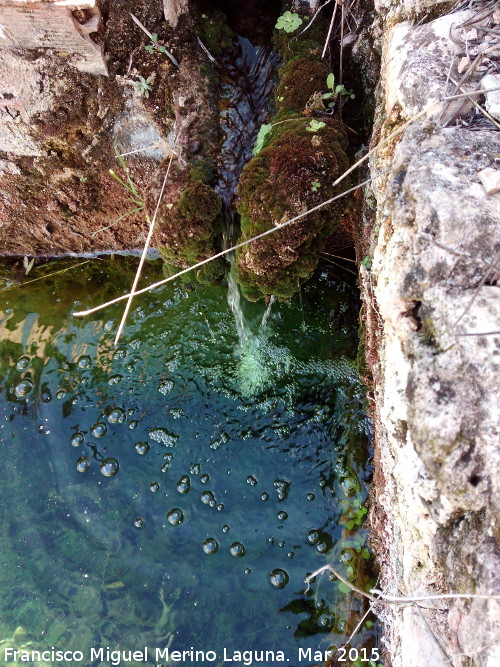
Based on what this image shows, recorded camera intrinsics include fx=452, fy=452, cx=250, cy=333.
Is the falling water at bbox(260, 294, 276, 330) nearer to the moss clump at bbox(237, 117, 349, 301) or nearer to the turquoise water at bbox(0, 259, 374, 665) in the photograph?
the turquoise water at bbox(0, 259, 374, 665)

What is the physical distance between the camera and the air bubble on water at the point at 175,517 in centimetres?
315

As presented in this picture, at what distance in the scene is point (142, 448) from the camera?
335cm

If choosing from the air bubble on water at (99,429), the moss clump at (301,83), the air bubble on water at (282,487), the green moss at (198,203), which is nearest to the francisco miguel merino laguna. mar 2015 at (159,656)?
the air bubble on water at (282,487)

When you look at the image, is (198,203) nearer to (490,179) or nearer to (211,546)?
(490,179)

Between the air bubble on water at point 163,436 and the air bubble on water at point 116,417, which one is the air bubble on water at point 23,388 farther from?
the air bubble on water at point 163,436

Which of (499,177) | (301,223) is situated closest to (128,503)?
(301,223)

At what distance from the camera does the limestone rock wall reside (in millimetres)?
1412

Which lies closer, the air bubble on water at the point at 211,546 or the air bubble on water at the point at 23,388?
the air bubble on water at the point at 211,546

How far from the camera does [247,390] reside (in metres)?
3.48

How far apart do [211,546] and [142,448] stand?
2.78ft

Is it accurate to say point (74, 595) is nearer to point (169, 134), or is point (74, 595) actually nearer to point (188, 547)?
point (188, 547)

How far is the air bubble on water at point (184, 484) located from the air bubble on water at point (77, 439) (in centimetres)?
82

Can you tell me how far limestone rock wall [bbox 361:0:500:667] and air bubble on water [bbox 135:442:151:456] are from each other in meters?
1.93

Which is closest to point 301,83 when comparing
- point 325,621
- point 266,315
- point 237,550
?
point 266,315
